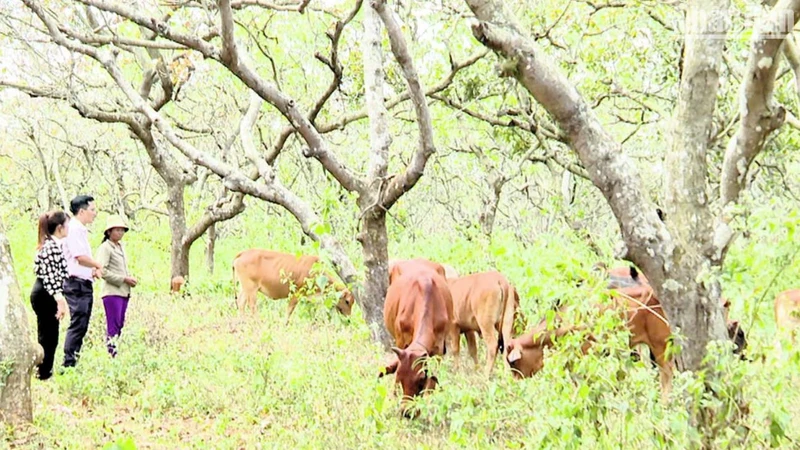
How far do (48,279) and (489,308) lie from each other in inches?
178

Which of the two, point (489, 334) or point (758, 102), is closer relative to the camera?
point (758, 102)

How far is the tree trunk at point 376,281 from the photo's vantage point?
825cm

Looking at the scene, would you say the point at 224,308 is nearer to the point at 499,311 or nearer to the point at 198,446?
the point at 499,311

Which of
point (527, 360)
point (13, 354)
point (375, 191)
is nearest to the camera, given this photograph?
point (13, 354)

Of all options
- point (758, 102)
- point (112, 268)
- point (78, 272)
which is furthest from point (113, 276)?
point (758, 102)

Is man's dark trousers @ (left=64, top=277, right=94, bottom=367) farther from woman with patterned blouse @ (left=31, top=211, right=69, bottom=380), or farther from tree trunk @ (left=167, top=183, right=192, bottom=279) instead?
tree trunk @ (left=167, top=183, right=192, bottom=279)

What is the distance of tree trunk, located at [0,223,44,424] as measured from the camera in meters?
6.10

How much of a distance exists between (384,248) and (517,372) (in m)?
2.03

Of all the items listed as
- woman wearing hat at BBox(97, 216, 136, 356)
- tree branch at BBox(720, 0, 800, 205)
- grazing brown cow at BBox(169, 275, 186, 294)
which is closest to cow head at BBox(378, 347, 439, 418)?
tree branch at BBox(720, 0, 800, 205)

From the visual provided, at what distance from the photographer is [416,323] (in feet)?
24.0

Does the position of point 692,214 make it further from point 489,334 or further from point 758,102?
point 489,334

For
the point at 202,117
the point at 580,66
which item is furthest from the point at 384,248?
the point at 202,117

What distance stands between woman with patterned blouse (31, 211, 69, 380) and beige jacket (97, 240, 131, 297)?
614 mm

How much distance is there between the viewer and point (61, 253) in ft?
25.6
